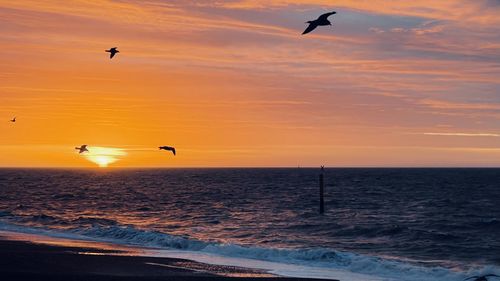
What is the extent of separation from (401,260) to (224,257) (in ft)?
23.6

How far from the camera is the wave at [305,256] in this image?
24.8 meters

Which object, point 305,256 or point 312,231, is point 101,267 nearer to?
point 305,256

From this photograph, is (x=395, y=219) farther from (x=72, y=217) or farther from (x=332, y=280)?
(x=332, y=280)

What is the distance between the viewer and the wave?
2484 cm

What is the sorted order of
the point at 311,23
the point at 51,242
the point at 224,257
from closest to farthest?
the point at 311,23 → the point at 224,257 → the point at 51,242

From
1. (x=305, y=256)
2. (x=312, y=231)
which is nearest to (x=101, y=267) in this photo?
(x=305, y=256)

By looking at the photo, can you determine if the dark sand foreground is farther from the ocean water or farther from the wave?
the ocean water

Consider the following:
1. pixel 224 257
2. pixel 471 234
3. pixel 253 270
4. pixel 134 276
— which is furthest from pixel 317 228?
pixel 134 276

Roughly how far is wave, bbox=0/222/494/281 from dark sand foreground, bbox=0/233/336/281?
157 inches

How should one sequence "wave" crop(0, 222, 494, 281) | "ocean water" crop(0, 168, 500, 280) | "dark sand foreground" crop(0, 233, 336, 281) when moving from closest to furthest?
"dark sand foreground" crop(0, 233, 336, 281) → "wave" crop(0, 222, 494, 281) → "ocean water" crop(0, 168, 500, 280)

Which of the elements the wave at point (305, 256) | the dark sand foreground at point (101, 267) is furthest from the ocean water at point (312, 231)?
the dark sand foreground at point (101, 267)

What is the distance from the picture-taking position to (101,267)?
23.1 meters

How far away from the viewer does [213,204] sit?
217 ft

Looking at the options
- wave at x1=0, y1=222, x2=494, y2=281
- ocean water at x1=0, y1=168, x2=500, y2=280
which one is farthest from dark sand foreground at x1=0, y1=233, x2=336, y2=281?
ocean water at x1=0, y1=168, x2=500, y2=280
